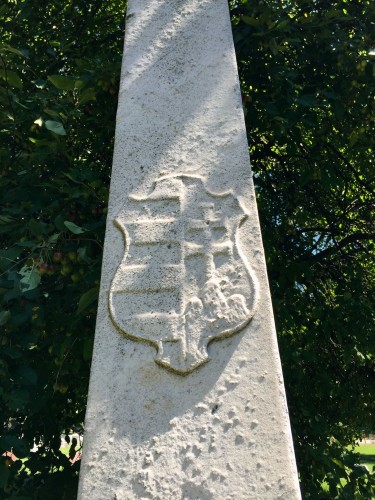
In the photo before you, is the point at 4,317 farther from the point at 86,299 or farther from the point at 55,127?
the point at 55,127

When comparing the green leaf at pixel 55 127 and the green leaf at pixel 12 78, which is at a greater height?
the green leaf at pixel 12 78

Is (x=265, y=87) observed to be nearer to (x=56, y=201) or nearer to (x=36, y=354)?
(x=56, y=201)

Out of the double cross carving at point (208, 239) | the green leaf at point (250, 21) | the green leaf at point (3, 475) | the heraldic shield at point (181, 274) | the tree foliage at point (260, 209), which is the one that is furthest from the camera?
the green leaf at point (250, 21)

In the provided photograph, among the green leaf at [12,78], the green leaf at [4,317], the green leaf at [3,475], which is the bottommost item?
the green leaf at [3,475]

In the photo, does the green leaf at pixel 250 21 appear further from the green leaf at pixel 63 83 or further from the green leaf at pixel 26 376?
the green leaf at pixel 26 376

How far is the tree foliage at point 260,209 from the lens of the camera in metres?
2.23

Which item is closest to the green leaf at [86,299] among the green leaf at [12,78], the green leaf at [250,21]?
the green leaf at [12,78]

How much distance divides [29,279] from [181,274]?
0.58 m

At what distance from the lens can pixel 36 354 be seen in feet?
8.32

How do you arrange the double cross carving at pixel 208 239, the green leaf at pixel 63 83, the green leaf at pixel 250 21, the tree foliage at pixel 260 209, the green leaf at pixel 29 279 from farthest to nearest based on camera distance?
the green leaf at pixel 250 21
the green leaf at pixel 63 83
the tree foliage at pixel 260 209
the green leaf at pixel 29 279
the double cross carving at pixel 208 239

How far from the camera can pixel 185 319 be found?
4.59 feet

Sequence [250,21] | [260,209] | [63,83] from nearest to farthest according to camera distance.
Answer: [63,83]
[250,21]
[260,209]

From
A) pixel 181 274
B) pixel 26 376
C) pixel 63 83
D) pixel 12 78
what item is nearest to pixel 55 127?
pixel 63 83

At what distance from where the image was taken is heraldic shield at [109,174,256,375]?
1.38m
